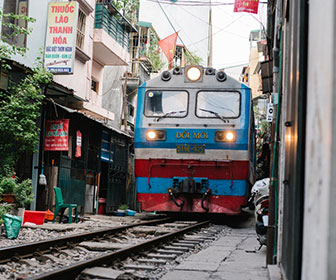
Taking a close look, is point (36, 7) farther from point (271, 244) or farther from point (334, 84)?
point (334, 84)

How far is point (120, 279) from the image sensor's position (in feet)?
16.7

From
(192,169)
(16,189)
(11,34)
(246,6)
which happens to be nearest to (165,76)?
(192,169)

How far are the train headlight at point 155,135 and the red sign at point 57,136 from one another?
Answer: 253 centimetres

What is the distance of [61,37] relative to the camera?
1391 cm

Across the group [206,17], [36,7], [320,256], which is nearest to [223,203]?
[36,7]

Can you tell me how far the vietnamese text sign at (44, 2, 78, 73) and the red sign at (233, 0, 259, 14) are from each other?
203 inches

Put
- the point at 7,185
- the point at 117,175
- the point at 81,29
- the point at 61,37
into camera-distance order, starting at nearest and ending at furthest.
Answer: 1. the point at 7,185
2. the point at 61,37
3. the point at 81,29
4. the point at 117,175

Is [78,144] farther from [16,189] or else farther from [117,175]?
[16,189]

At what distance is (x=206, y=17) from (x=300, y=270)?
161ft

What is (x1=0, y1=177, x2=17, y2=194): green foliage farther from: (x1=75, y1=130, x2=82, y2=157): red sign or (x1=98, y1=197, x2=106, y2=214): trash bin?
(x1=98, y1=197, x2=106, y2=214): trash bin

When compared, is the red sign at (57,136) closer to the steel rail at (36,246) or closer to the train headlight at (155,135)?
the train headlight at (155,135)

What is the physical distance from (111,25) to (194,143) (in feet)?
31.0

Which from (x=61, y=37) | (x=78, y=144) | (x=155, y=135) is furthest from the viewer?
(x=78, y=144)

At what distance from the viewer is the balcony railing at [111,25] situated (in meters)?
19.1
